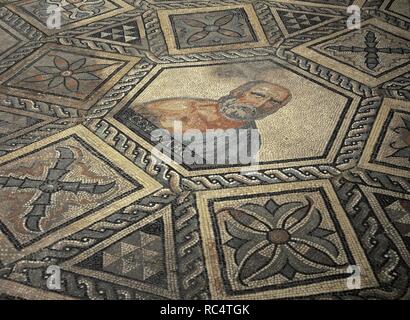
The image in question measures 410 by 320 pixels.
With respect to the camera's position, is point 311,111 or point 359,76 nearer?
point 311,111

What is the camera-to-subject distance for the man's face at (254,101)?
2.58 m

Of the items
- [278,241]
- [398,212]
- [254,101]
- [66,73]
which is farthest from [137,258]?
[66,73]

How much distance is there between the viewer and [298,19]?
132 inches

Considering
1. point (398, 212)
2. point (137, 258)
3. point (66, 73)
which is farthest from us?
point (66, 73)

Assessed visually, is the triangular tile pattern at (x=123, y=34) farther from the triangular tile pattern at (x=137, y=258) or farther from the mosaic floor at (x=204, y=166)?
the triangular tile pattern at (x=137, y=258)

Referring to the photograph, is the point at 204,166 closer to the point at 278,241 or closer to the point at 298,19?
the point at 278,241

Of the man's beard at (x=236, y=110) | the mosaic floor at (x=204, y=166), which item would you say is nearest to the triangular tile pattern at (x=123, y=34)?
the mosaic floor at (x=204, y=166)

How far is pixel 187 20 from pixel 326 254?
1.89m

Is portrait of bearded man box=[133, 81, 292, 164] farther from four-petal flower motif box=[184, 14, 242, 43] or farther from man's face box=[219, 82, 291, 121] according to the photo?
four-petal flower motif box=[184, 14, 242, 43]

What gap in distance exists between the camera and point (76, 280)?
1854mm

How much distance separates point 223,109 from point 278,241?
0.82 m

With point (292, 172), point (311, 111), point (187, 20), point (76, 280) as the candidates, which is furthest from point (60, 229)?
point (187, 20)
